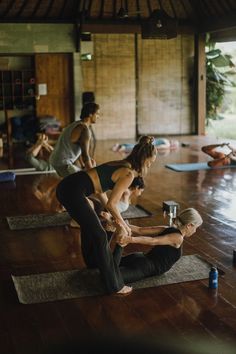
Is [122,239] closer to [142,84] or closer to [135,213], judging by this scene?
[135,213]

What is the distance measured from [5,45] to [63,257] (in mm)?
8534

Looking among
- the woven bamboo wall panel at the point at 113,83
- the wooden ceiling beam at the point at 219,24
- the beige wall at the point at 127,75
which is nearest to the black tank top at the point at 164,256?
the wooden ceiling beam at the point at 219,24

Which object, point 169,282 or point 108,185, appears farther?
point 169,282

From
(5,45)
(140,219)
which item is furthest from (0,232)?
(5,45)

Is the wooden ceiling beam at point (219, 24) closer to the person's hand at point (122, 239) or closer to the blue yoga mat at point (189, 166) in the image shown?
the blue yoga mat at point (189, 166)

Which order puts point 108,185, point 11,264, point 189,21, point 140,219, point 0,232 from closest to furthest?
point 108,185
point 11,264
point 0,232
point 140,219
point 189,21

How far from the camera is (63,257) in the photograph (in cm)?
492

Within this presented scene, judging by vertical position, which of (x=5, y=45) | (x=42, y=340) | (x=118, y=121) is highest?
(x=5, y=45)

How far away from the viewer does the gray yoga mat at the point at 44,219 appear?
6.01 meters

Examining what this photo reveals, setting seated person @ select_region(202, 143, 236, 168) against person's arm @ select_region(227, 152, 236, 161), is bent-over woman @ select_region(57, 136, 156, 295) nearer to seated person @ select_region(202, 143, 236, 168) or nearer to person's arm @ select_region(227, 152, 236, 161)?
seated person @ select_region(202, 143, 236, 168)

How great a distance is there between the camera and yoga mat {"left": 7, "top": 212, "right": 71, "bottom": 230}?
5.99 m

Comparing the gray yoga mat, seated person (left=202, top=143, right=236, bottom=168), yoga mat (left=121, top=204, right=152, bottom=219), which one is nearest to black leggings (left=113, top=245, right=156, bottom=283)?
the gray yoga mat

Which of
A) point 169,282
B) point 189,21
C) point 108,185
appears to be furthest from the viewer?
point 189,21

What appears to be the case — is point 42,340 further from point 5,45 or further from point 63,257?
point 5,45
